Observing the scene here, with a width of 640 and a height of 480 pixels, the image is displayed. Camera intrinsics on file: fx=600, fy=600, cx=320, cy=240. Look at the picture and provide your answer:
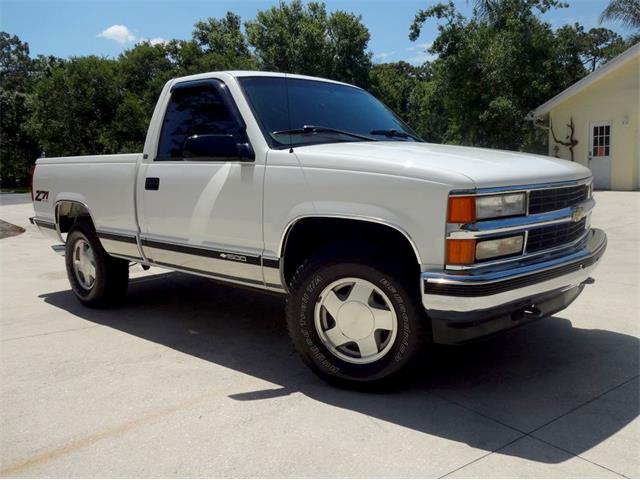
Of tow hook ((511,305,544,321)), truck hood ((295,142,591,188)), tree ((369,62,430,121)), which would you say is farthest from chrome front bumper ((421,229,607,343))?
tree ((369,62,430,121))

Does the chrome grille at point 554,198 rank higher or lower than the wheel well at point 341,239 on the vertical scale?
higher

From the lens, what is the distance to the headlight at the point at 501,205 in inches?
123

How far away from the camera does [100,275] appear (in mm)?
5730

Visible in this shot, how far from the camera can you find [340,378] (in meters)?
3.68

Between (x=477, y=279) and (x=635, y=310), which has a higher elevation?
(x=477, y=279)

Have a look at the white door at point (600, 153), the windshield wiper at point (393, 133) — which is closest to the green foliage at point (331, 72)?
the white door at point (600, 153)

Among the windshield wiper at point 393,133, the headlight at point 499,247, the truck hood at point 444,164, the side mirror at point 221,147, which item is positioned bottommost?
the headlight at point 499,247

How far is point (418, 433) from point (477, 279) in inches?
34.3

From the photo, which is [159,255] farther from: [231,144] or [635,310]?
[635,310]

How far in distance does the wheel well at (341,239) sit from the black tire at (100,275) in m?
2.36

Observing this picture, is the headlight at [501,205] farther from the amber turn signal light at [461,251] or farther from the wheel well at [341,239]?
the wheel well at [341,239]

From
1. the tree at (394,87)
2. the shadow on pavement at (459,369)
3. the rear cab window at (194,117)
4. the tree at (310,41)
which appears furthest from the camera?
the tree at (394,87)

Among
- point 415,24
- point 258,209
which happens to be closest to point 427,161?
point 258,209

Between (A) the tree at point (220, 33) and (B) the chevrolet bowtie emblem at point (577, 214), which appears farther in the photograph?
(A) the tree at point (220, 33)
